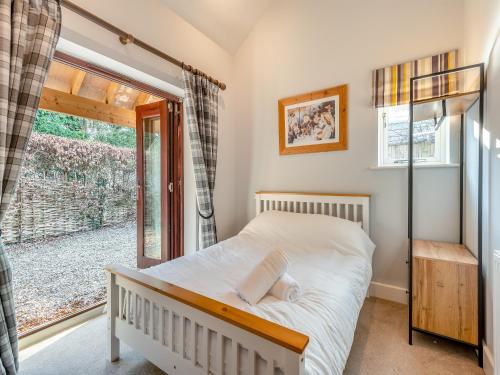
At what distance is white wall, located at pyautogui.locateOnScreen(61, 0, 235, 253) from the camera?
170 centimetres

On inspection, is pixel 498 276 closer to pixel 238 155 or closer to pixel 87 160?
pixel 238 155

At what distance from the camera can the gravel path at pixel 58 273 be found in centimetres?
196

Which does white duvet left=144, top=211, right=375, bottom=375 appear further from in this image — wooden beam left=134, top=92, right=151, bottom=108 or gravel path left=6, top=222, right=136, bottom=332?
wooden beam left=134, top=92, right=151, bottom=108

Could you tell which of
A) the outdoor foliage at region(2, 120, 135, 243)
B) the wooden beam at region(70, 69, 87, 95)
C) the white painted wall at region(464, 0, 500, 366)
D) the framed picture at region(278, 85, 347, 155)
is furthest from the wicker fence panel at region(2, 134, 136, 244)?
the white painted wall at region(464, 0, 500, 366)

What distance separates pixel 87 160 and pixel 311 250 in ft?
8.08

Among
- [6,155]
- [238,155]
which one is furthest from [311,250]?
[6,155]

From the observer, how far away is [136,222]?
291cm

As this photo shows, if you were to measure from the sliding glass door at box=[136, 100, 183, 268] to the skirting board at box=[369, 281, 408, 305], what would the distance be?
2.00 metres

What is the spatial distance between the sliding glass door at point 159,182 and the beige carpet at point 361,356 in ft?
3.43

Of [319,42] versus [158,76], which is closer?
[158,76]

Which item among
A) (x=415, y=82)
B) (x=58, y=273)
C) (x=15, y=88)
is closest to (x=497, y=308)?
(x=415, y=82)

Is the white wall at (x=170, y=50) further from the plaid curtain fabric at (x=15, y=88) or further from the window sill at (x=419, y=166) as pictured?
the window sill at (x=419, y=166)

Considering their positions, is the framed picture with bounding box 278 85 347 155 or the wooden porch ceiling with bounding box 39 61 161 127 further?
the framed picture with bounding box 278 85 347 155

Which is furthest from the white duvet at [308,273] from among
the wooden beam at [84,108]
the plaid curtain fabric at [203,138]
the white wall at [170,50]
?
the wooden beam at [84,108]
